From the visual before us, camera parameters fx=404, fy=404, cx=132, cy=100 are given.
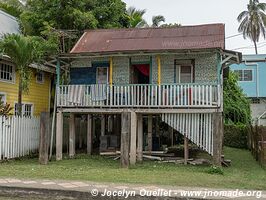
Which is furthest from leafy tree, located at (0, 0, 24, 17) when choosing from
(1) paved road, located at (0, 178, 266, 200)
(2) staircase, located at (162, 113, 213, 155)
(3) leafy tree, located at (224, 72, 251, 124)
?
(1) paved road, located at (0, 178, 266, 200)

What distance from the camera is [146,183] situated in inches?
450

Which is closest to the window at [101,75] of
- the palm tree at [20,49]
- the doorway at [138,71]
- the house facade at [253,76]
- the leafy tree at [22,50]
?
the doorway at [138,71]

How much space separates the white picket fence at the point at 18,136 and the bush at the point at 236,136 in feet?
47.1

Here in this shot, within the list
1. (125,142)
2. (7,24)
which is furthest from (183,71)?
(7,24)

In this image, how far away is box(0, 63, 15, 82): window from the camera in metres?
20.4

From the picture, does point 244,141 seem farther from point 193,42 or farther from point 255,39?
point 255,39

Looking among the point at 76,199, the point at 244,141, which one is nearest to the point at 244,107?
the point at 244,141

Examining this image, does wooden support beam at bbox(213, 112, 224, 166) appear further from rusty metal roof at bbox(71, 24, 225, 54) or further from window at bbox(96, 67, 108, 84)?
window at bbox(96, 67, 108, 84)

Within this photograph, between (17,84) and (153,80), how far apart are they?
771 cm

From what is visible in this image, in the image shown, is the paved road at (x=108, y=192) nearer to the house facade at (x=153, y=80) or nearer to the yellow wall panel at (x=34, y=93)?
the house facade at (x=153, y=80)

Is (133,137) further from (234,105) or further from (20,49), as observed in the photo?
(234,105)

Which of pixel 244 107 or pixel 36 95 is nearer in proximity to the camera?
pixel 36 95

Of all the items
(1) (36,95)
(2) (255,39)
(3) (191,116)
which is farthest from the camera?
(2) (255,39)

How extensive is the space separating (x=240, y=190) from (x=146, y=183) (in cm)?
257
